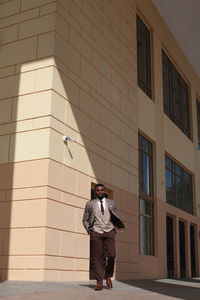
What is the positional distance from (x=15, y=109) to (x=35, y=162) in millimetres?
1462

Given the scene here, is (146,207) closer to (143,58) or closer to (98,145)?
(98,145)

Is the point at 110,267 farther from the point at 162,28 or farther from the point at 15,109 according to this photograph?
the point at 162,28

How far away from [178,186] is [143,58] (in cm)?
574

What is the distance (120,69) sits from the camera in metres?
13.2

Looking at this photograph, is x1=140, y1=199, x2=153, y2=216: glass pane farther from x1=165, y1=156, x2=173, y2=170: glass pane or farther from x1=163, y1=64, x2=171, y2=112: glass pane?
x1=163, y1=64, x2=171, y2=112: glass pane

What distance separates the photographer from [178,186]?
18.5 meters

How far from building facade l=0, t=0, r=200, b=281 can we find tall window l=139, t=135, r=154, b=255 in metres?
0.04

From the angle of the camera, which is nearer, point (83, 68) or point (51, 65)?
point (51, 65)

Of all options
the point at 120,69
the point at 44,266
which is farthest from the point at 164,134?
the point at 44,266

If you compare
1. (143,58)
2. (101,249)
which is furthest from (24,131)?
(143,58)

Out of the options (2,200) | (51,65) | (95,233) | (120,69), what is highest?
(120,69)

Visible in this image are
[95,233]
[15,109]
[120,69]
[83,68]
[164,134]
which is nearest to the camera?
[95,233]

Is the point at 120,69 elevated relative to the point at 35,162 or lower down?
elevated

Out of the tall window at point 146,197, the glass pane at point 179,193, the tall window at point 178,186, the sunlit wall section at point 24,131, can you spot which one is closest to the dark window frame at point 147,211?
the tall window at point 146,197
